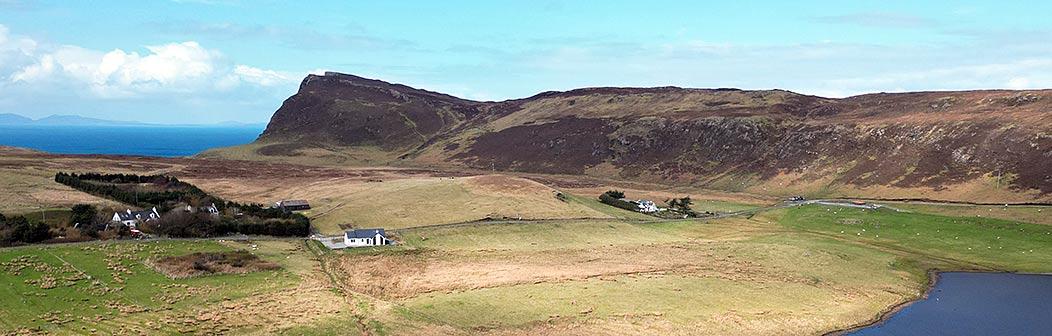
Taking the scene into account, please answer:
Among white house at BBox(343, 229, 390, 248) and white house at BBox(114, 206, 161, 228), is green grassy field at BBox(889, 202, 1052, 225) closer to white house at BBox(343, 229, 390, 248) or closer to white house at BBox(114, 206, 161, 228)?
white house at BBox(343, 229, 390, 248)

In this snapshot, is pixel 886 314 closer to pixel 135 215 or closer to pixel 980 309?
pixel 980 309

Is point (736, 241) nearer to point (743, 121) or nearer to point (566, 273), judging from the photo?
point (566, 273)

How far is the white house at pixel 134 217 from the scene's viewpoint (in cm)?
7331

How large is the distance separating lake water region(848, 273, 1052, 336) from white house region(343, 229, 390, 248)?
163 feet

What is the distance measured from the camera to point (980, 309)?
171ft

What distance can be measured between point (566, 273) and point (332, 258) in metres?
24.7

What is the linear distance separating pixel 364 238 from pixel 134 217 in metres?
29.0

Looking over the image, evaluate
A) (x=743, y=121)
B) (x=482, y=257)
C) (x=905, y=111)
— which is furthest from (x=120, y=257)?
(x=905, y=111)

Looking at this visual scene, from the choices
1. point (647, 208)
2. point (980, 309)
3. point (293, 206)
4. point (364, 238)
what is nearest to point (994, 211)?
point (647, 208)

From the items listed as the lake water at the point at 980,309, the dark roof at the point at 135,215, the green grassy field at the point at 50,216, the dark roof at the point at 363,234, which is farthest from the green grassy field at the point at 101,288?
the lake water at the point at 980,309

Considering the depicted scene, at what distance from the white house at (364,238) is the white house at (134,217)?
24.6 metres

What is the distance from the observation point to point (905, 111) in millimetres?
178875

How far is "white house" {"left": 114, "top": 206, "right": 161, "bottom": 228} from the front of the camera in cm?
7331

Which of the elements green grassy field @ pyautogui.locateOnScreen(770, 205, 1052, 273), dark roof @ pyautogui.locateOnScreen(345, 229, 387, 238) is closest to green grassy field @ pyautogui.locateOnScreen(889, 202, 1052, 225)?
green grassy field @ pyautogui.locateOnScreen(770, 205, 1052, 273)
